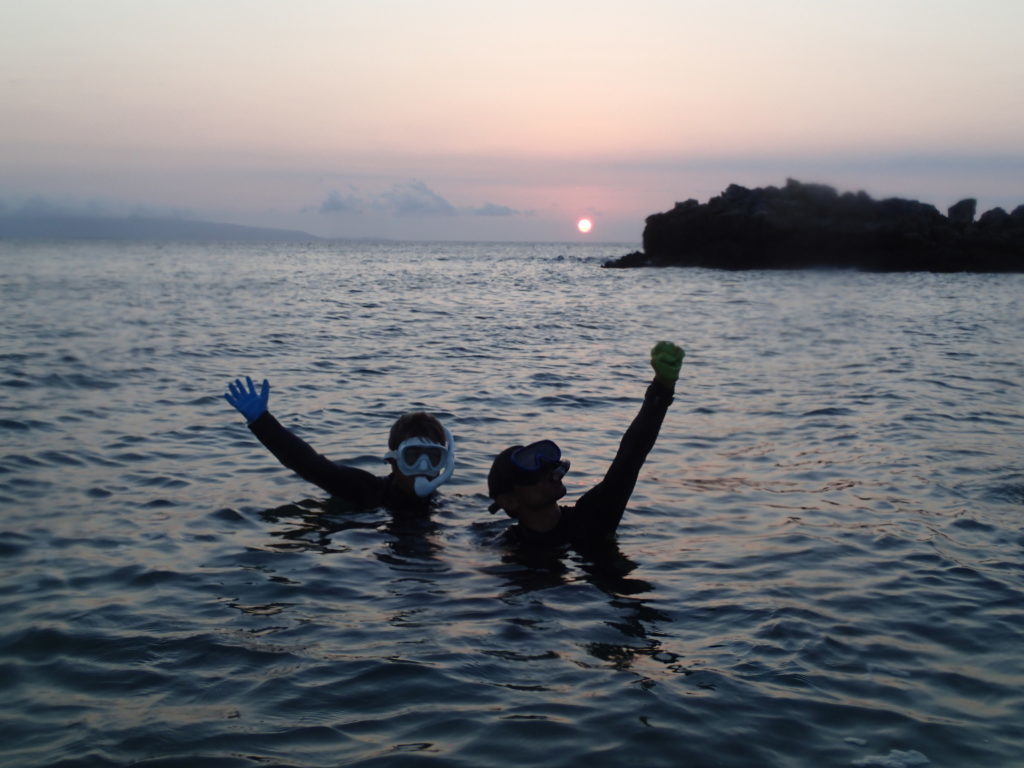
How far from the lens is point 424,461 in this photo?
678cm

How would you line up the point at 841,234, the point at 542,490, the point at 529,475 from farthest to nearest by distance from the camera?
the point at 841,234 → the point at 542,490 → the point at 529,475

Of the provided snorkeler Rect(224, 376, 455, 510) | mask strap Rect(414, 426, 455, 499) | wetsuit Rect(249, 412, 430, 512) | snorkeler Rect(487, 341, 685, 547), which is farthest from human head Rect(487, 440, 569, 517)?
wetsuit Rect(249, 412, 430, 512)

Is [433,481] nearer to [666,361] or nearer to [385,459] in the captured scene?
[385,459]

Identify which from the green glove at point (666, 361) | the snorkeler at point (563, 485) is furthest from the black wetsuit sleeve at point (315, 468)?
the green glove at point (666, 361)

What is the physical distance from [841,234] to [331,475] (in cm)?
6314

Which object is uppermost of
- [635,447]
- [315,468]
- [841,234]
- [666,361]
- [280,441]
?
[841,234]

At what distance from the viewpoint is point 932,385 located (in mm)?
14297

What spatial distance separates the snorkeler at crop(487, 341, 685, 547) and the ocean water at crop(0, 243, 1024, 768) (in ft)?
0.70

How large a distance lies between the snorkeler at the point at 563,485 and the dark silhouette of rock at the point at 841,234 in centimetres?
6133

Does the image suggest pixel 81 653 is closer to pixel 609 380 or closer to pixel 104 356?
pixel 609 380

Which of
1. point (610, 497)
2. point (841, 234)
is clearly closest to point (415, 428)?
point (610, 497)

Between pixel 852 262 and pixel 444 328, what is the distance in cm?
4807

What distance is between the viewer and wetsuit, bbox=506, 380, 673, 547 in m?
5.72

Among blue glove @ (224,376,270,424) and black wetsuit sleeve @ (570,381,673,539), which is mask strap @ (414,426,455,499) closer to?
black wetsuit sleeve @ (570,381,673,539)
